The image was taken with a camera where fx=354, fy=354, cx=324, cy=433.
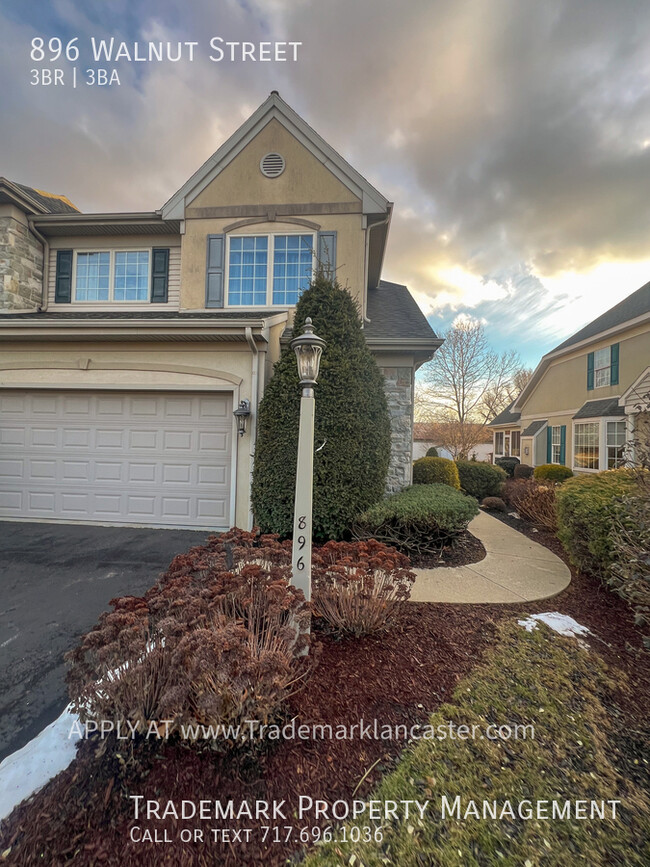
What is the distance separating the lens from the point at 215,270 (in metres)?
7.95

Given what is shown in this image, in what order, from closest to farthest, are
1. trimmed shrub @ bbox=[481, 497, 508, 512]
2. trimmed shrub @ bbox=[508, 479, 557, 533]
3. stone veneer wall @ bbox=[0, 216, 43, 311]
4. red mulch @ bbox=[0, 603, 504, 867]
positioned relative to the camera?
1. red mulch @ bbox=[0, 603, 504, 867]
2. trimmed shrub @ bbox=[508, 479, 557, 533]
3. stone veneer wall @ bbox=[0, 216, 43, 311]
4. trimmed shrub @ bbox=[481, 497, 508, 512]

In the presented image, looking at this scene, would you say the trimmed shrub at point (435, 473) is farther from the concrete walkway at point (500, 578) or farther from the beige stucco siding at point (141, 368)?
the beige stucco siding at point (141, 368)

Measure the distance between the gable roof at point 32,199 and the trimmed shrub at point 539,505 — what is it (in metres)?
12.8

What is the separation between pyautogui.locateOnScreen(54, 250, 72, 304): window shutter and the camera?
332 inches

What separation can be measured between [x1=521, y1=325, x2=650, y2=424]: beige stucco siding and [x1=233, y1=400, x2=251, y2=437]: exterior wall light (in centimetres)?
1372

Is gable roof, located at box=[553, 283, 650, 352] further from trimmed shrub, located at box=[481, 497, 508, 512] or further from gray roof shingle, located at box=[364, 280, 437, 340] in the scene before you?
gray roof shingle, located at box=[364, 280, 437, 340]

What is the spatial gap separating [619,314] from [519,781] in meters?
17.1

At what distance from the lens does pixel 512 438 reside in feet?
69.6

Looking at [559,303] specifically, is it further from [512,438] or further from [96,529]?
[96,529]

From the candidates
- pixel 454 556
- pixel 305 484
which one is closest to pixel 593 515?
pixel 454 556

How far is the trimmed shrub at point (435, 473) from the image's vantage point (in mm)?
9242

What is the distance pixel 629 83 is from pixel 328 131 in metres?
6.00

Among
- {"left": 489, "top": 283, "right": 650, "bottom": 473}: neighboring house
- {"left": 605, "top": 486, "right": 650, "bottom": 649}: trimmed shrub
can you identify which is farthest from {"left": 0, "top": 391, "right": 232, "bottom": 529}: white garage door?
{"left": 489, "top": 283, "right": 650, "bottom": 473}: neighboring house

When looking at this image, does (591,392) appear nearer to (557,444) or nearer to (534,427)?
(557,444)
